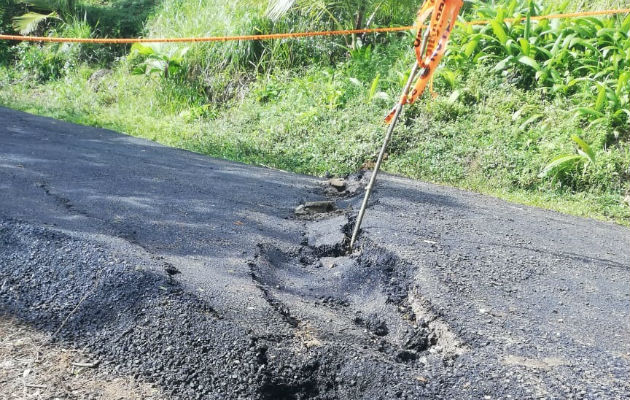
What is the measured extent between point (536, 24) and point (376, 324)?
22.6 ft

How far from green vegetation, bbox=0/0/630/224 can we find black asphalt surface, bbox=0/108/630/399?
167cm

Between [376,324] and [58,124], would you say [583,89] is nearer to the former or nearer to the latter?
[376,324]

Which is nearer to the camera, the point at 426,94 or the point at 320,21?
the point at 426,94

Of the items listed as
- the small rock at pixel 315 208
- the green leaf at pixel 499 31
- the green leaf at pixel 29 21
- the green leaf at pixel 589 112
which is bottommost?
the green leaf at pixel 29 21

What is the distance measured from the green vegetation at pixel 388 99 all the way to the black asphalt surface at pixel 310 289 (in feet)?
5.47

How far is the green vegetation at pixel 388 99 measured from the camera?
24.2 feet

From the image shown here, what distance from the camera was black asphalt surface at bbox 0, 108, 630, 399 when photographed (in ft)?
8.54

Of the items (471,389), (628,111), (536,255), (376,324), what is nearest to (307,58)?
(628,111)

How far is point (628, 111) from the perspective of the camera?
7352mm

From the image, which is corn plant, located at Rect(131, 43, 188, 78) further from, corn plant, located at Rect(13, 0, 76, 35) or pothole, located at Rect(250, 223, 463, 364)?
pothole, located at Rect(250, 223, 463, 364)

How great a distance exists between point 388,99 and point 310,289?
211 inches

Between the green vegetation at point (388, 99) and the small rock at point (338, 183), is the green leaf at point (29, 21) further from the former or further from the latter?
the small rock at point (338, 183)

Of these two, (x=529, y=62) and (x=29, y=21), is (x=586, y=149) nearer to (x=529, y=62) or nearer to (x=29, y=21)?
(x=529, y=62)

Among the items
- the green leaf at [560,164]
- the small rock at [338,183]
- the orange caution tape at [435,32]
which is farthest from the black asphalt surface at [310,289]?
the green leaf at [560,164]
